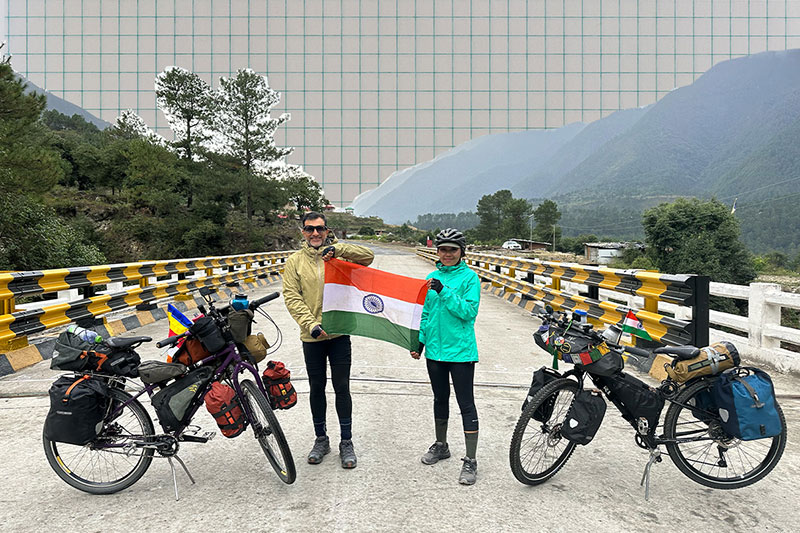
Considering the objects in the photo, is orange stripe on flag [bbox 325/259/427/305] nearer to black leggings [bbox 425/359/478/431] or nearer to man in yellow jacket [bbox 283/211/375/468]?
man in yellow jacket [bbox 283/211/375/468]

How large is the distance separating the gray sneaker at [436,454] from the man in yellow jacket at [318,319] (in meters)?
0.53

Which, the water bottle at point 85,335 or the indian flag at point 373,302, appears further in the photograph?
the indian flag at point 373,302

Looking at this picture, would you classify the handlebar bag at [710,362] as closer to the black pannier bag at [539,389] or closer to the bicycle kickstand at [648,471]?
the bicycle kickstand at [648,471]

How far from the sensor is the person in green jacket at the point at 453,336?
3754 mm

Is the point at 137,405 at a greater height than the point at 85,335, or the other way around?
the point at 85,335

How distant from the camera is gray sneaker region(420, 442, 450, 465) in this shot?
3951mm

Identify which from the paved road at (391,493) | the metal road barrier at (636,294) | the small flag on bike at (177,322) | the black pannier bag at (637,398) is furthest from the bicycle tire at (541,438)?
the metal road barrier at (636,294)

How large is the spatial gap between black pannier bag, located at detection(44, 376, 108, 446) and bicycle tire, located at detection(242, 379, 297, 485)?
92 centimetres

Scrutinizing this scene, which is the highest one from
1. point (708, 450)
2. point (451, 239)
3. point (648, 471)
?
point (451, 239)

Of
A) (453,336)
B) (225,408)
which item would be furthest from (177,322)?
(453,336)

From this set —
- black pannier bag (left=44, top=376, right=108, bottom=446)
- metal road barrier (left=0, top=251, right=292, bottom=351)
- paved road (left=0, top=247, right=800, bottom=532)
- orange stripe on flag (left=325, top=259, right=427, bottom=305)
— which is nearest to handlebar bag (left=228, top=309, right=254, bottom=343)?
orange stripe on flag (left=325, top=259, right=427, bottom=305)

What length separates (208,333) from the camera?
346 cm

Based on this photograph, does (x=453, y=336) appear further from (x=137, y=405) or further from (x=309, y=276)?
(x=137, y=405)

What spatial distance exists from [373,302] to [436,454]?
4.05ft
